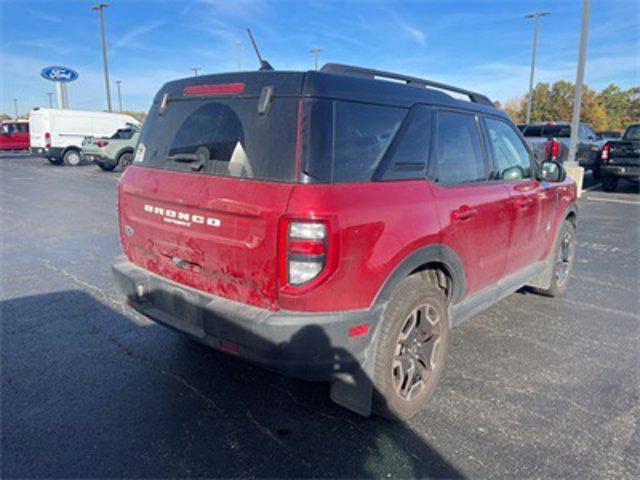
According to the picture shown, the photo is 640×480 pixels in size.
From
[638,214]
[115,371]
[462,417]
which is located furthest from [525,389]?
[638,214]

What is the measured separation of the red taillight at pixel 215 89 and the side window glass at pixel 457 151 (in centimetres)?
130

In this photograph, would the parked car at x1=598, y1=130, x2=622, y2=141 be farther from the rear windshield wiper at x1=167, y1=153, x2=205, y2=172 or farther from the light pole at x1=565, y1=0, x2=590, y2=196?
the rear windshield wiper at x1=167, y1=153, x2=205, y2=172

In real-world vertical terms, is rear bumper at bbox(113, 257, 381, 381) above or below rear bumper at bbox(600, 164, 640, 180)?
below

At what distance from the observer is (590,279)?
5.81 m

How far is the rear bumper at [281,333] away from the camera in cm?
227

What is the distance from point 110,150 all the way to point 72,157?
5.85 metres

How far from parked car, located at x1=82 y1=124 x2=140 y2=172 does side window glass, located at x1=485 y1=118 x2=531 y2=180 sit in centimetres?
1799

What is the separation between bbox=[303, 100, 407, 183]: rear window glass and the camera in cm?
232

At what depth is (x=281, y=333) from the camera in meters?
2.25

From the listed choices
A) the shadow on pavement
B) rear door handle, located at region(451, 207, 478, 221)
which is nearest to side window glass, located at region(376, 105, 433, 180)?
rear door handle, located at region(451, 207, 478, 221)

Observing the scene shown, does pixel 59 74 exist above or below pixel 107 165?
above

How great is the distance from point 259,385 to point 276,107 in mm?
1864

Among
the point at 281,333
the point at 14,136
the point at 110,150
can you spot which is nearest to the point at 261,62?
the point at 281,333

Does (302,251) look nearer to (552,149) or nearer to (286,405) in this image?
(286,405)
